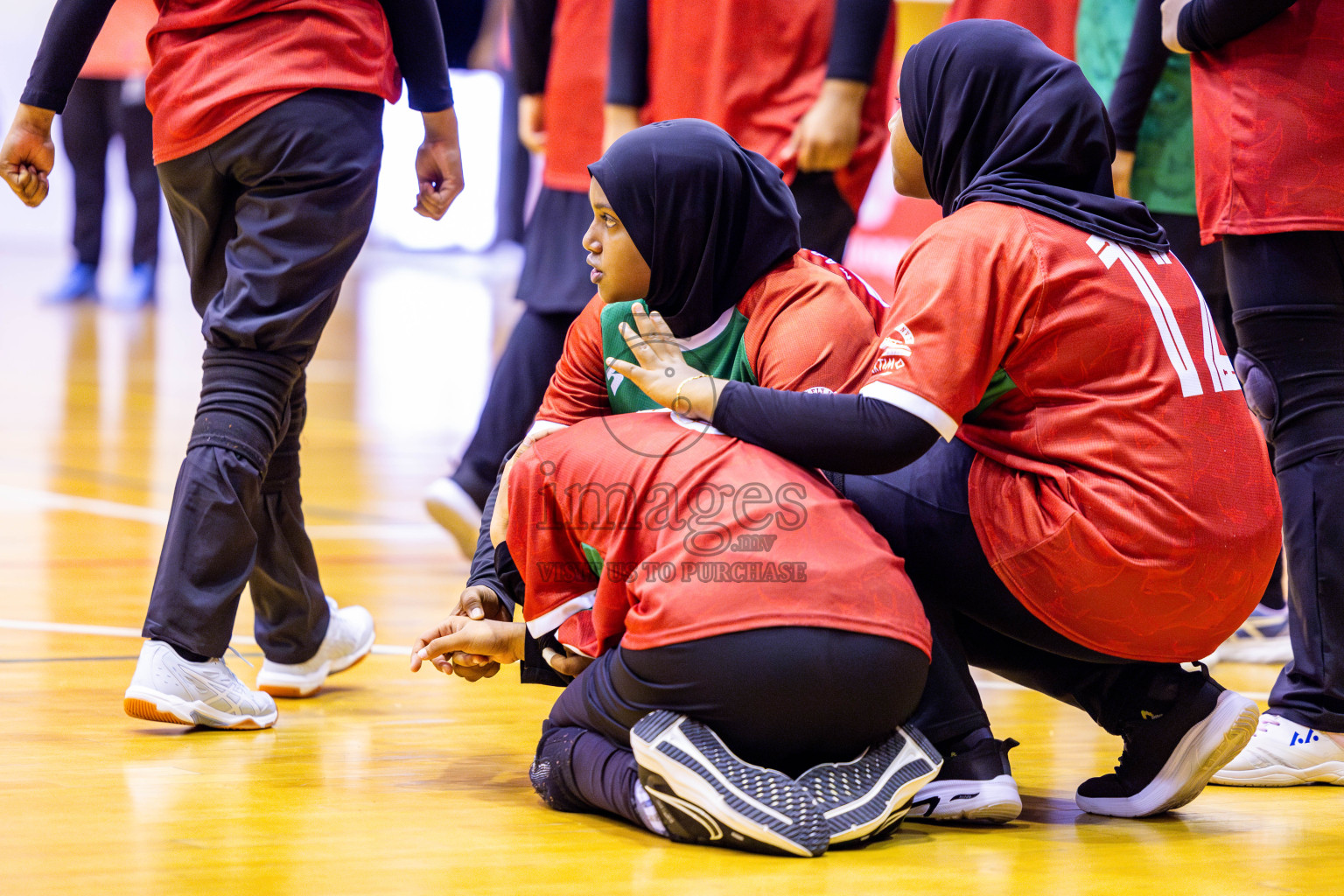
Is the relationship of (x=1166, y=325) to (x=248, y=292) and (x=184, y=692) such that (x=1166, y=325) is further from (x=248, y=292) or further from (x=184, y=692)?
(x=184, y=692)

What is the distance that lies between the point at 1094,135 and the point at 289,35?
1047mm

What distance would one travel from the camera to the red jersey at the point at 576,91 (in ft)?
10.7

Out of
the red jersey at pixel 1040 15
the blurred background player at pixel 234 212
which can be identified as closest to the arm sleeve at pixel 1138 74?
the red jersey at pixel 1040 15

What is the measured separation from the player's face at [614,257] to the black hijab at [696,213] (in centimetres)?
1

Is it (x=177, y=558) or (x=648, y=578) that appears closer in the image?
(x=648, y=578)

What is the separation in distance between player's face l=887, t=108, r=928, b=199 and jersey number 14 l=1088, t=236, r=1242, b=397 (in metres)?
0.30

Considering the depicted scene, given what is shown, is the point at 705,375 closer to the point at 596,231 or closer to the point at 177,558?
the point at 596,231

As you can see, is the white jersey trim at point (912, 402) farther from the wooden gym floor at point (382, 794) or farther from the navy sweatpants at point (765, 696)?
the wooden gym floor at point (382, 794)

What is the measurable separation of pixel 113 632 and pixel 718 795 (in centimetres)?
134

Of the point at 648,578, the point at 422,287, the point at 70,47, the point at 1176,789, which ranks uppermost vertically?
the point at 70,47

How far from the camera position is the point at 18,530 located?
3203 millimetres

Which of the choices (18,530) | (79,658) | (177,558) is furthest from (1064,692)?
(18,530)

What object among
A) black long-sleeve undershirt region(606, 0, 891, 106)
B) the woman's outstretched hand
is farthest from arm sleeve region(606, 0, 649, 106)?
the woman's outstretched hand

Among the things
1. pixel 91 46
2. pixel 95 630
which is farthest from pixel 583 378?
pixel 95 630
